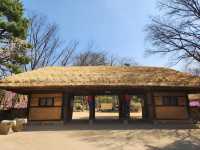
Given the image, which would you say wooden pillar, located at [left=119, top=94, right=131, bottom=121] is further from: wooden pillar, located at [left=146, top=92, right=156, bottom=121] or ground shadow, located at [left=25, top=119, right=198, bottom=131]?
ground shadow, located at [left=25, top=119, right=198, bottom=131]

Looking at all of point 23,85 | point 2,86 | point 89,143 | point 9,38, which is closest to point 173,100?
point 89,143

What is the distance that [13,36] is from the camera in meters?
20.3

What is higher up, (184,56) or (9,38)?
(9,38)

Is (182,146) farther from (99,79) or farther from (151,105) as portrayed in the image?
(99,79)

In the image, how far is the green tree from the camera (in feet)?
63.8

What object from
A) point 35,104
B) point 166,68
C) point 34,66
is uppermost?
point 34,66

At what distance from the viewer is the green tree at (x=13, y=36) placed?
1945cm

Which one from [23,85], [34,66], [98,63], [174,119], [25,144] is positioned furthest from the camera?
[98,63]

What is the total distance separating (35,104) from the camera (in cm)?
1599

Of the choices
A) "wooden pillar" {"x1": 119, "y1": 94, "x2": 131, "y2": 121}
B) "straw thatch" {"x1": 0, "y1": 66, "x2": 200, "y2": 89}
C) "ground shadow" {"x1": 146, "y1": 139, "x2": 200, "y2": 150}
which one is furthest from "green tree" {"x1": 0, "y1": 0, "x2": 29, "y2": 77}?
"ground shadow" {"x1": 146, "y1": 139, "x2": 200, "y2": 150}

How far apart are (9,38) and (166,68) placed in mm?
12901

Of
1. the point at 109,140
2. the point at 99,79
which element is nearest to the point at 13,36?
the point at 99,79

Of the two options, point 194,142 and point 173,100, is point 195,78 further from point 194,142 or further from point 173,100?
point 194,142

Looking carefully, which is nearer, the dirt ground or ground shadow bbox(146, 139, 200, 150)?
ground shadow bbox(146, 139, 200, 150)
